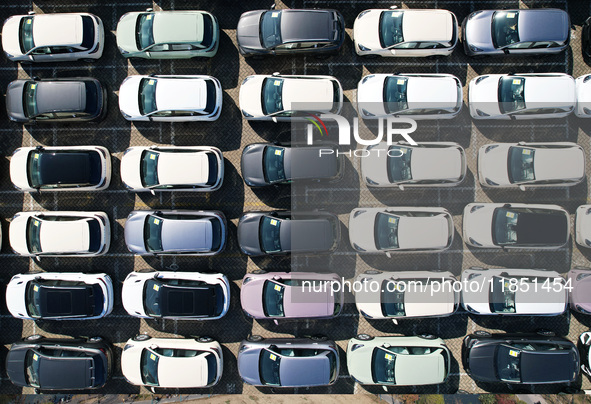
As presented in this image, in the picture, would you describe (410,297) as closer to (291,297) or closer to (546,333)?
(291,297)

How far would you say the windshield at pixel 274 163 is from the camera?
11.5 meters

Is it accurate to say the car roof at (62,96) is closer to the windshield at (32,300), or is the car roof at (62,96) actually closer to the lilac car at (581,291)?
the windshield at (32,300)

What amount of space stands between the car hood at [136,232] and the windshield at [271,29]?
6.41 m

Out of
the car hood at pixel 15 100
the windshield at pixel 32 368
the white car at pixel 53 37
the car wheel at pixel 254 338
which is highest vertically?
the white car at pixel 53 37

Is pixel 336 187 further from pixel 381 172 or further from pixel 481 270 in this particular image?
pixel 481 270

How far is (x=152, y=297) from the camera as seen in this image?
1155 cm

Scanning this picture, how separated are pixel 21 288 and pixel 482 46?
16.0m

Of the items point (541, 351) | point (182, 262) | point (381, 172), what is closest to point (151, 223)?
point (182, 262)

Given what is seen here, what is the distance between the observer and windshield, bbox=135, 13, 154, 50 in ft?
37.7

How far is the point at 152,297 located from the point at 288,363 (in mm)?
4573

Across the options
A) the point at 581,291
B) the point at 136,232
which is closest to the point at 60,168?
the point at 136,232

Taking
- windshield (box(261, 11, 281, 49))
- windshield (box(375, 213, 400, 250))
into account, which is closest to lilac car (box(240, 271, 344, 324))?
windshield (box(375, 213, 400, 250))

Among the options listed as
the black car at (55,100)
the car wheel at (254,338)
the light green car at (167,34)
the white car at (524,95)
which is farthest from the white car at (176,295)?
the white car at (524,95)

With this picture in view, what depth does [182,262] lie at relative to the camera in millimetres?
12344
